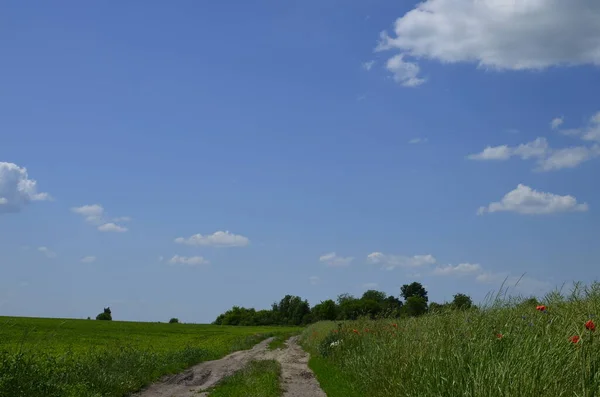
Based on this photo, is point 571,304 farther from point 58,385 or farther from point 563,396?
point 58,385

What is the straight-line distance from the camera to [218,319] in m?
155

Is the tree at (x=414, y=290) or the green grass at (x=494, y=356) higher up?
the tree at (x=414, y=290)

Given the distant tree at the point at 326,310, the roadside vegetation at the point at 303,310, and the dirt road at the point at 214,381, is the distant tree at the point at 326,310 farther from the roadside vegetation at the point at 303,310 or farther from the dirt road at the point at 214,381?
the dirt road at the point at 214,381

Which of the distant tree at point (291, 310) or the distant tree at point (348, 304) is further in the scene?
the distant tree at point (291, 310)

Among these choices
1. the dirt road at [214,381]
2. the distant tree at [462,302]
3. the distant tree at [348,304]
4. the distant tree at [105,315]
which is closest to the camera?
the distant tree at [462,302]

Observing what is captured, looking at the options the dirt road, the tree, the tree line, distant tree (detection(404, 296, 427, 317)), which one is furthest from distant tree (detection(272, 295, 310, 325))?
the dirt road

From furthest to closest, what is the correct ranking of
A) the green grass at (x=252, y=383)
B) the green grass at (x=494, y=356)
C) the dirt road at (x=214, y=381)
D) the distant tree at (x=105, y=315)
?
1. the distant tree at (x=105, y=315)
2. the dirt road at (x=214, y=381)
3. the green grass at (x=252, y=383)
4. the green grass at (x=494, y=356)

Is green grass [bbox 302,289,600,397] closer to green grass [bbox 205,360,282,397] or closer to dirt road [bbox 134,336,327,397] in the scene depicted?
dirt road [bbox 134,336,327,397]

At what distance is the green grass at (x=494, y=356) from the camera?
8.29m

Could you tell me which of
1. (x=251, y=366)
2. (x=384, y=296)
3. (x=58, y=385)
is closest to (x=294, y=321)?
(x=384, y=296)

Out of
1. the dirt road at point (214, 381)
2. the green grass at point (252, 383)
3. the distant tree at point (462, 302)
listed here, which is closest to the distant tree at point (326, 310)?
the dirt road at point (214, 381)

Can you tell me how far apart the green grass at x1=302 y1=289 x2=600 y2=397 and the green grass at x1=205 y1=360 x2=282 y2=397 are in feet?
7.13

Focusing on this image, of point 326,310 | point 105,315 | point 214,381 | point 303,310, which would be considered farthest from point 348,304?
point 214,381

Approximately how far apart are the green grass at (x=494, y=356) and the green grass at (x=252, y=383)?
217 centimetres
